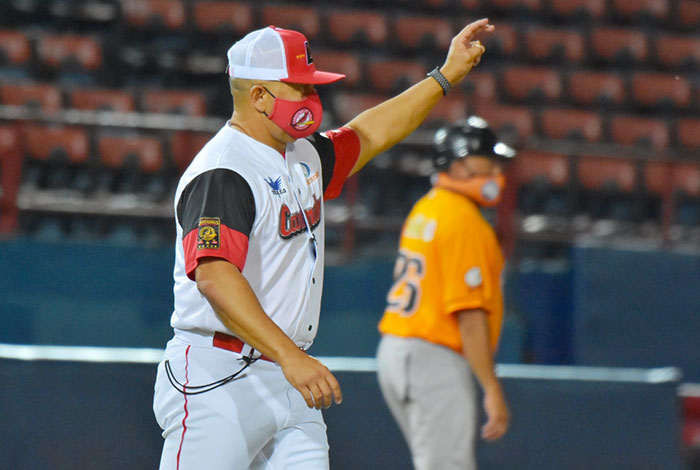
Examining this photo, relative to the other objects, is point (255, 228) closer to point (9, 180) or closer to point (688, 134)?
point (9, 180)

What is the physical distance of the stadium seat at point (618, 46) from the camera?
11.1 metres

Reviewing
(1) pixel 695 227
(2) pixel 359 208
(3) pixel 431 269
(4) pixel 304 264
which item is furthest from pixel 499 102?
(4) pixel 304 264

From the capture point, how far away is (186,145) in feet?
22.4

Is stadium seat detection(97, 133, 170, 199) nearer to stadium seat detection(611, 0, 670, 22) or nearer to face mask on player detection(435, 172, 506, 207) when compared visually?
face mask on player detection(435, 172, 506, 207)

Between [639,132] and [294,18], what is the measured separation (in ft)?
12.1

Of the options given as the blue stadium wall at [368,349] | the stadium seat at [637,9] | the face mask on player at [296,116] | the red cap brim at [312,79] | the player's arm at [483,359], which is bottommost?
the blue stadium wall at [368,349]

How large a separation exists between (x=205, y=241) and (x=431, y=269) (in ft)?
5.46

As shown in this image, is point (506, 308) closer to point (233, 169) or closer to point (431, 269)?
point (431, 269)

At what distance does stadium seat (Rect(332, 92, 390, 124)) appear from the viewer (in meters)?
8.41

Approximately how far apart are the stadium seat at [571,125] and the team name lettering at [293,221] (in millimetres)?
7148

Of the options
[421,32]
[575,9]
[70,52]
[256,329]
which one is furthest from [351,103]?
[256,329]

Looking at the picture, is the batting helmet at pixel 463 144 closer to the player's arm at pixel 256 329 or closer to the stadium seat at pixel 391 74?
the player's arm at pixel 256 329

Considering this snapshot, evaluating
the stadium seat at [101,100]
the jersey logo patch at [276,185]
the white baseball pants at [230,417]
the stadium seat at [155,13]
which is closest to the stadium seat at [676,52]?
the stadium seat at [155,13]

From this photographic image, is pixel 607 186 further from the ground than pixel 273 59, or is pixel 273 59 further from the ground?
pixel 273 59
